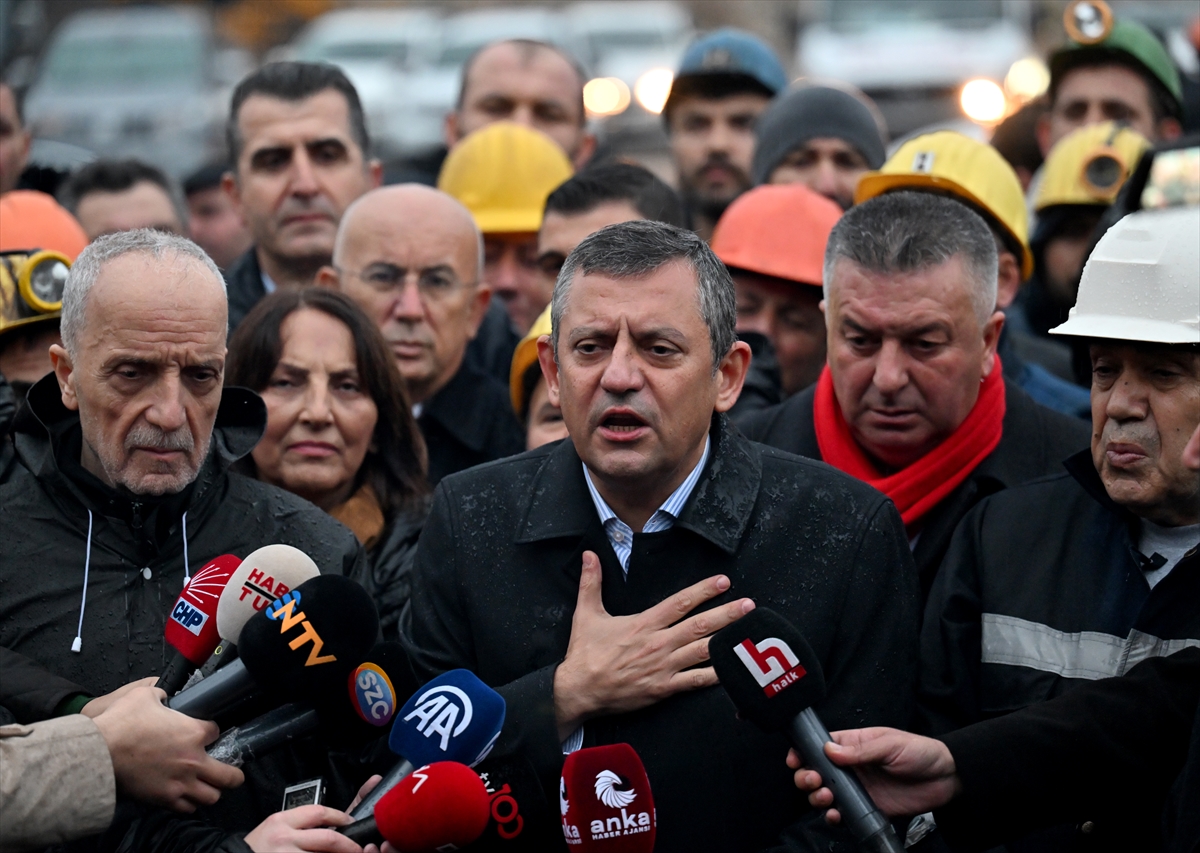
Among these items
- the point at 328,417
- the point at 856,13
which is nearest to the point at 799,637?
the point at 328,417

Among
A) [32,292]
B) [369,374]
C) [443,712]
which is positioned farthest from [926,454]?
[32,292]

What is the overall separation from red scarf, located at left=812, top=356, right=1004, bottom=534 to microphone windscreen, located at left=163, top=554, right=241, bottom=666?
2024mm

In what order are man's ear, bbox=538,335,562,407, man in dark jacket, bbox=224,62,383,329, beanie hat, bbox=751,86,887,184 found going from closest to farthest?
man's ear, bbox=538,335,562,407
man in dark jacket, bbox=224,62,383,329
beanie hat, bbox=751,86,887,184

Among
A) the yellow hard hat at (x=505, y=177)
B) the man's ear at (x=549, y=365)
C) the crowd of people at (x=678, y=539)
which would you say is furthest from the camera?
the yellow hard hat at (x=505, y=177)

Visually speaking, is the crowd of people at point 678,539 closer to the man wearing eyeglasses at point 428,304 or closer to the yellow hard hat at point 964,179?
the yellow hard hat at point 964,179

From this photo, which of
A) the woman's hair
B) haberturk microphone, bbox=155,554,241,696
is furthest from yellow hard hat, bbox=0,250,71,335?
haberturk microphone, bbox=155,554,241,696

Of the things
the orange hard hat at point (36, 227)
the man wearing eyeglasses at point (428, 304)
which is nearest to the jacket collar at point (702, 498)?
the man wearing eyeglasses at point (428, 304)

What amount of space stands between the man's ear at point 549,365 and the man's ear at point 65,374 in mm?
1177

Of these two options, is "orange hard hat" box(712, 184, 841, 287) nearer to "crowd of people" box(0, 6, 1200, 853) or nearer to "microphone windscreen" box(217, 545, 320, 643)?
"crowd of people" box(0, 6, 1200, 853)

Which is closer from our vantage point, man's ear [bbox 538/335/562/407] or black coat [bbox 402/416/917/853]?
black coat [bbox 402/416/917/853]

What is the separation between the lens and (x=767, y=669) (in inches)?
133

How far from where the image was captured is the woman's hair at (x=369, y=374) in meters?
5.21

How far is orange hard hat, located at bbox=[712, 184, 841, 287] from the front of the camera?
6215 mm

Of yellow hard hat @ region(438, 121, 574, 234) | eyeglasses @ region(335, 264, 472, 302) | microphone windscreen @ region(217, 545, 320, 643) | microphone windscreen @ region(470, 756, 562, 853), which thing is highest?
yellow hard hat @ region(438, 121, 574, 234)
